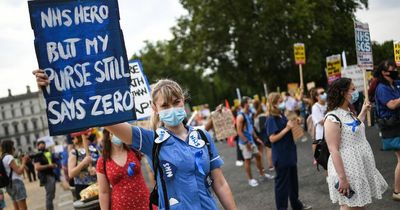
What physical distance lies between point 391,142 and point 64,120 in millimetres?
4782

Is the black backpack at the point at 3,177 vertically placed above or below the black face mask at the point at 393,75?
below

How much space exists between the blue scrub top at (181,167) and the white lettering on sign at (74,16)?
78 cm

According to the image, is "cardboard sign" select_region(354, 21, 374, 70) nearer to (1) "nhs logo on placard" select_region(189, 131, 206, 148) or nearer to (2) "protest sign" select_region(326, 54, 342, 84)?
(2) "protest sign" select_region(326, 54, 342, 84)

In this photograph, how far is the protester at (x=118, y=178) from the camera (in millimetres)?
4023

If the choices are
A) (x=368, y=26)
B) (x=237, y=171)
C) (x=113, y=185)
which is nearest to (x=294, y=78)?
(x=237, y=171)

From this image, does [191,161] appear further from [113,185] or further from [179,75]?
[179,75]

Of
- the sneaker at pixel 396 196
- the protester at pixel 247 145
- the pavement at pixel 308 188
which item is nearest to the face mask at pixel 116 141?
the pavement at pixel 308 188

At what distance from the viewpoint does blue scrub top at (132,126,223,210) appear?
2664 mm

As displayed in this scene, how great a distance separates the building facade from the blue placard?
5855 inches

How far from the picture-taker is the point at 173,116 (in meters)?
2.76

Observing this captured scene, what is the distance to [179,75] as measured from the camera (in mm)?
62250

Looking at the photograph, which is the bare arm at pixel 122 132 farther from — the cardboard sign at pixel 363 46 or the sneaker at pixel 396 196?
the cardboard sign at pixel 363 46

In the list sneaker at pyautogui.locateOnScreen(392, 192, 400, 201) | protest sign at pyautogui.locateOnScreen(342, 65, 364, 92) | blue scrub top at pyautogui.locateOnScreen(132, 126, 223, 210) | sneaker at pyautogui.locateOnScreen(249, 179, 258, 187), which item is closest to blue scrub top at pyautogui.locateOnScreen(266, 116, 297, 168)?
sneaker at pyautogui.locateOnScreen(392, 192, 400, 201)

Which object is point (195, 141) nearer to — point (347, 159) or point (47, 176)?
point (347, 159)
